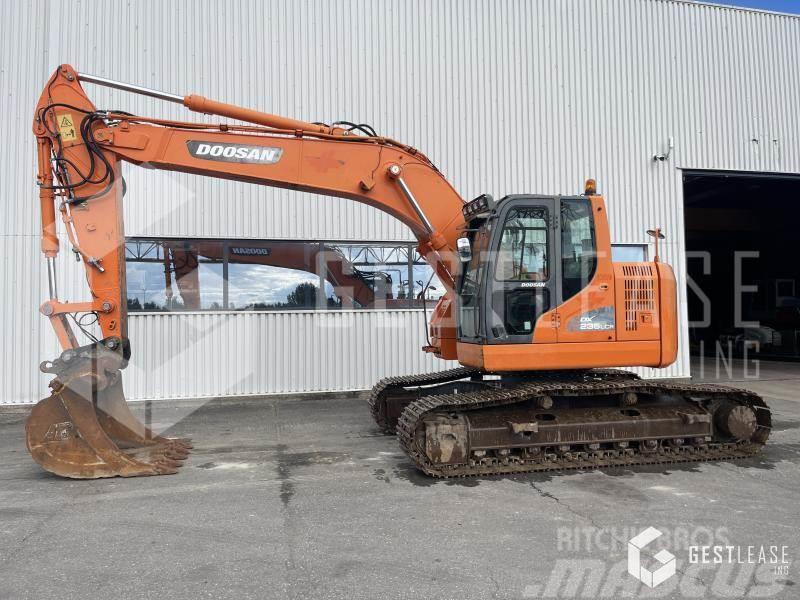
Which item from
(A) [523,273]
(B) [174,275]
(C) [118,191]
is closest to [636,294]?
(A) [523,273]

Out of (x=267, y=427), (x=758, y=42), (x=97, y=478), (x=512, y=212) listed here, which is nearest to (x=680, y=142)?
(x=758, y=42)

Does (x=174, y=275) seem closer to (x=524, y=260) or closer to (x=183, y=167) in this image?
(x=183, y=167)

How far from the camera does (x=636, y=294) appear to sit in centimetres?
644

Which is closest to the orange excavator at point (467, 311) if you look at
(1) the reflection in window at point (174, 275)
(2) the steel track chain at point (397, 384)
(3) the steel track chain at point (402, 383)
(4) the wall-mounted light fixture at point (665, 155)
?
(3) the steel track chain at point (402, 383)

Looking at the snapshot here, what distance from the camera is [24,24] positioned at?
10.5 m

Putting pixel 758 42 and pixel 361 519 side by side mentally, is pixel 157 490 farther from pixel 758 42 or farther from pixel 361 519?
pixel 758 42

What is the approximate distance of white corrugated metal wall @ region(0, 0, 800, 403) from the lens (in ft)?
34.2

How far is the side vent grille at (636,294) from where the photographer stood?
21.0 feet

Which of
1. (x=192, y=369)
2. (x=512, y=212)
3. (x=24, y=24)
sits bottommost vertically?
(x=192, y=369)

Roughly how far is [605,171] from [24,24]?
1187 centimetres

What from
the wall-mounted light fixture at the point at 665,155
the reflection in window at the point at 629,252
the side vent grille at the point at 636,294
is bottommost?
the side vent grille at the point at 636,294

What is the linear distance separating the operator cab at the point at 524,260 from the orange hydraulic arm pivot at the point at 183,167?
27.2 inches

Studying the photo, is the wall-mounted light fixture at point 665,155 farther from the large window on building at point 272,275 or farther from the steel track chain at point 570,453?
the steel track chain at point 570,453

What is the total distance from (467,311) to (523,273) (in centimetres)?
78
